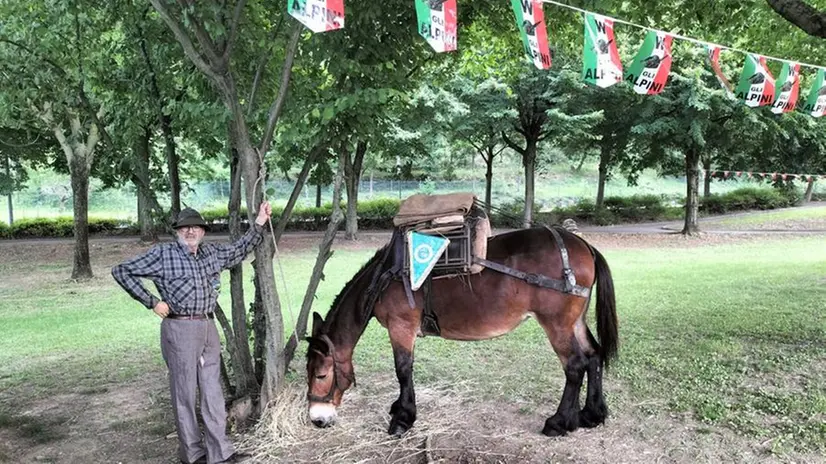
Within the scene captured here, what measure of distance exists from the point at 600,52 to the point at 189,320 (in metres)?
3.88

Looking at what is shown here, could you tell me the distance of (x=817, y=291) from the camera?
347 inches

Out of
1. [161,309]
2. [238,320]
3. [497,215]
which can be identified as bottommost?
[238,320]

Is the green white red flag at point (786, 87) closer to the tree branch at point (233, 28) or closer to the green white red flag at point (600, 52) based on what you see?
the green white red flag at point (600, 52)

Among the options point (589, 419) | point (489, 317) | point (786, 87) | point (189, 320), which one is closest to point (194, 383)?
point (189, 320)

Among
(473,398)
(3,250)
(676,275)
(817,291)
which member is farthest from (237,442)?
(3,250)

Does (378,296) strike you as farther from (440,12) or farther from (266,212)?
(440,12)

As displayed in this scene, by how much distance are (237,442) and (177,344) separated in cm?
100

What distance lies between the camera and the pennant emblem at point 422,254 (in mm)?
3898

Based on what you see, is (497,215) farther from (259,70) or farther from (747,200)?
(259,70)

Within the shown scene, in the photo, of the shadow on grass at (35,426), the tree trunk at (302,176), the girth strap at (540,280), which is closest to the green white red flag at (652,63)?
the girth strap at (540,280)

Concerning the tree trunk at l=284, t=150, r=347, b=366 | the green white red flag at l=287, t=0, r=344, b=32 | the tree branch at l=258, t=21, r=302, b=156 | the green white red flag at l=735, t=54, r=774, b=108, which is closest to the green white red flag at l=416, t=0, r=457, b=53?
the green white red flag at l=287, t=0, r=344, b=32

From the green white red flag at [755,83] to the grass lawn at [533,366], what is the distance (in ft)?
8.40

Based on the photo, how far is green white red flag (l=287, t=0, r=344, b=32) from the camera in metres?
3.27

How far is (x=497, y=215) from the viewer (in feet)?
68.5
